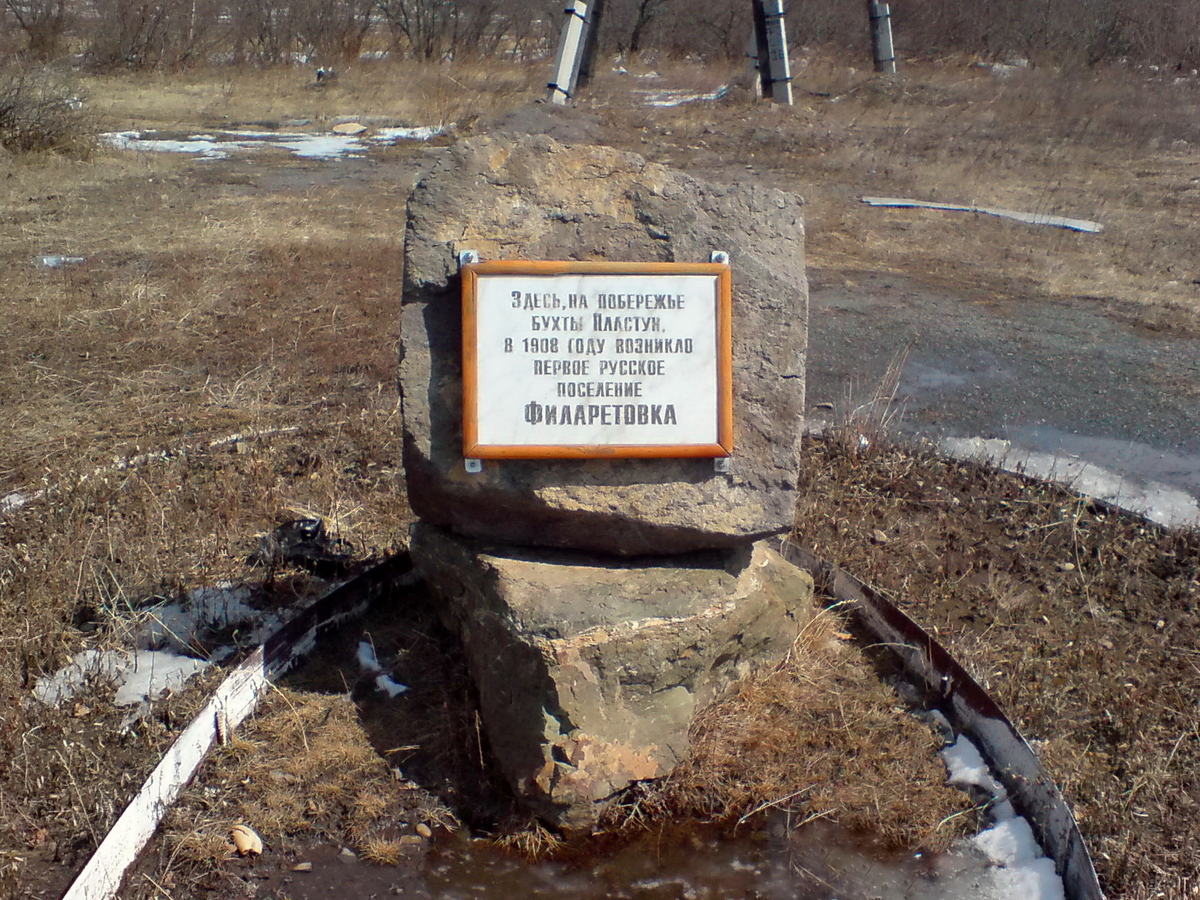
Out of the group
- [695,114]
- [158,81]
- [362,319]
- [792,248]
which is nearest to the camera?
[792,248]

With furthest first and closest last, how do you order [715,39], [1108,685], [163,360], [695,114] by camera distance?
1. [715,39]
2. [695,114]
3. [163,360]
4. [1108,685]

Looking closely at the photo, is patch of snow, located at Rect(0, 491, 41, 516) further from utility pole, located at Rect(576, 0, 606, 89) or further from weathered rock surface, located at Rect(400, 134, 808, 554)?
utility pole, located at Rect(576, 0, 606, 89)

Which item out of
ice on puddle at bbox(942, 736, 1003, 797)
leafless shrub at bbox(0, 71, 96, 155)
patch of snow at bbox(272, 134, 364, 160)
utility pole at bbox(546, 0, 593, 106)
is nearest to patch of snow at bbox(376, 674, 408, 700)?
ice on puddle at bbox(942, 736, 1003, 797)

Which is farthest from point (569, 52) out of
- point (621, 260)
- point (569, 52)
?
point (621, 260)

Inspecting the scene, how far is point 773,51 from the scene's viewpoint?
616 inches

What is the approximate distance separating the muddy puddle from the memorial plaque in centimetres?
107

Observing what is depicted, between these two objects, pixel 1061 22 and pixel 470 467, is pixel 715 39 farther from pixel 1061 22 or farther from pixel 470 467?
pixel 470 467

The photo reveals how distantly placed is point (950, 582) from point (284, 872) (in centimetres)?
260

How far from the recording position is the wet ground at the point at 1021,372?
5.28m

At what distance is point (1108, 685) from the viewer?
337 centimetres

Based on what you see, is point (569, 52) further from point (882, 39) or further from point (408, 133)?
point (882, 39)

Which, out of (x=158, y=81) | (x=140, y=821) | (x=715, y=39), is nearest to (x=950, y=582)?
(x=140, y=821)

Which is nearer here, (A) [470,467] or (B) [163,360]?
(A) [470,467]

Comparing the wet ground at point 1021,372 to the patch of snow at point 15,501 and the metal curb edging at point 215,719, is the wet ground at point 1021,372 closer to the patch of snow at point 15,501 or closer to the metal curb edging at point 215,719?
the metal curb edging at point 215,719
